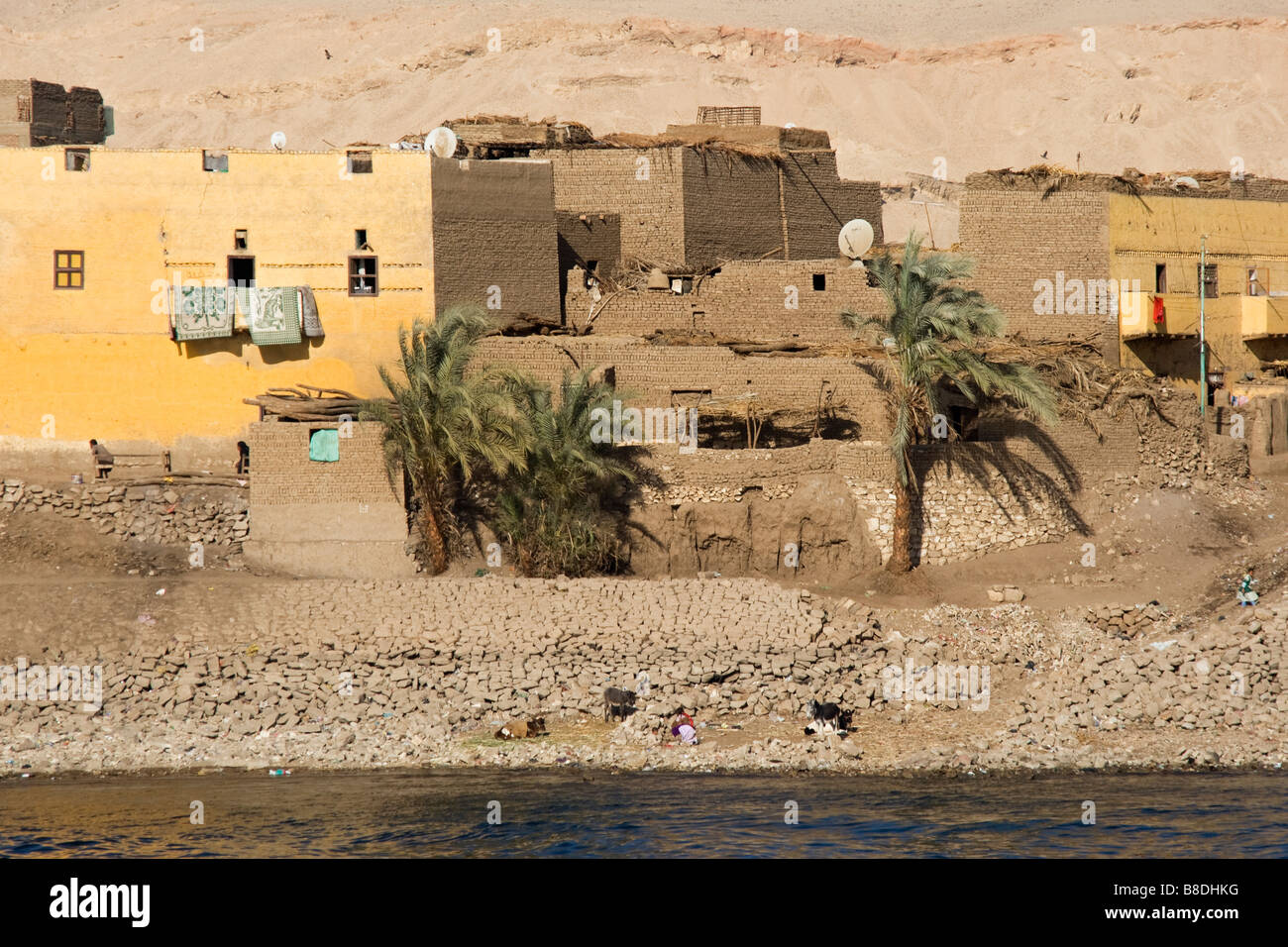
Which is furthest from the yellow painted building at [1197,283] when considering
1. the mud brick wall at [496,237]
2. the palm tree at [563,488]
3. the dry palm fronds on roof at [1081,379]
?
the palm tree at [563,488]

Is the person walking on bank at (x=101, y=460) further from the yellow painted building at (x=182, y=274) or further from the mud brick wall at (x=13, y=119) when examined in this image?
the mud brick wall at (x=13, y=119)

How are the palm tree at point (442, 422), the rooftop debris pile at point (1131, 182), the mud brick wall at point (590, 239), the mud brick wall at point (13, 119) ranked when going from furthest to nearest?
the mud brick wall at point (13, 119) → the mud brick wall at point (590, 239) → the rooftop debris pile at point (1131, 182) → the palm tree at point (442, 422)

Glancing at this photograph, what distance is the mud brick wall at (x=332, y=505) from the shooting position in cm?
2436

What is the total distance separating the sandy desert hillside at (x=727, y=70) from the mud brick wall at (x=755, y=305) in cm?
3486

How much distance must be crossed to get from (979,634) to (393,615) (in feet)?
26.0

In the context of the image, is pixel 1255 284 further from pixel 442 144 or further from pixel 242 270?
pixel 242 270

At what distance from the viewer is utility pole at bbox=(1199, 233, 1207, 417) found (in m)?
29.1

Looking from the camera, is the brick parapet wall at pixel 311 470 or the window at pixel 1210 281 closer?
the brick parapet wall at pixel 311 470

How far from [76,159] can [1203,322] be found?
19019 millimetres

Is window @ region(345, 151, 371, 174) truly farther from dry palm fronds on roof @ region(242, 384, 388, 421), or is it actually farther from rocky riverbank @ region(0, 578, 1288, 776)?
rocky riverbank @ region(0, 578, 1288, 776)

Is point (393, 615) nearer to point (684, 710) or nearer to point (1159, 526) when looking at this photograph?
point (684, 710)

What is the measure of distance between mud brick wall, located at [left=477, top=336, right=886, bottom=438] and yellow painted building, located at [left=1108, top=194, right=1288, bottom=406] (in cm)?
612

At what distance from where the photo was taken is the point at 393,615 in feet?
75.6

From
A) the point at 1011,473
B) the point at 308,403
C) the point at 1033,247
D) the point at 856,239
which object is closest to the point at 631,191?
the point at 856,239
